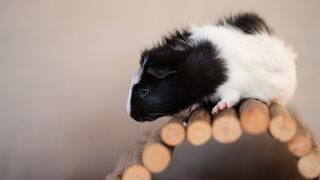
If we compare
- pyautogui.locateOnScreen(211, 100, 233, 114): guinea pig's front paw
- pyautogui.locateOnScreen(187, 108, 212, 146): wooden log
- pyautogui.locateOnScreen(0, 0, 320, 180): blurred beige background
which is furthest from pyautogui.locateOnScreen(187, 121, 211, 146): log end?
pyautogui.locateOnScreen(0, 0, 320, 180): blurred beige background

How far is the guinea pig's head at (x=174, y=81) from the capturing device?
917 millimetres

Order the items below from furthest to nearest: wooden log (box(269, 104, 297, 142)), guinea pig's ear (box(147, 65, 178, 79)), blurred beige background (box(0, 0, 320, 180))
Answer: blurred beige background (box(0, 0, 320, 180)) < guinea pig's ear (box(147, 65, 178, 79)) < wooden log (box(269, 104, 297, 142))

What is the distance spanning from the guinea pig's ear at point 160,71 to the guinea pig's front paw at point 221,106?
133 millimetres

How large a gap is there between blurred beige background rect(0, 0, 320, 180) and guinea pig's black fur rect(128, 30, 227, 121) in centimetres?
49

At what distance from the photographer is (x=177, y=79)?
3.03ft

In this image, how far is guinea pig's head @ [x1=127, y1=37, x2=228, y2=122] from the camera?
0.92m

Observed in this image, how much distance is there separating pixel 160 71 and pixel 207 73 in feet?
0.38

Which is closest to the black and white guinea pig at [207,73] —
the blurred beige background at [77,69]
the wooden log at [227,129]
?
the wooden log at [227,129]

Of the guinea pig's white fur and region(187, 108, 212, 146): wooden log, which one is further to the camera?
the guinea pig's white fur

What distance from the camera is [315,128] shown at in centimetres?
138

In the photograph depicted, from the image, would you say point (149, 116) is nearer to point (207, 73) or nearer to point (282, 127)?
point (207, 73)

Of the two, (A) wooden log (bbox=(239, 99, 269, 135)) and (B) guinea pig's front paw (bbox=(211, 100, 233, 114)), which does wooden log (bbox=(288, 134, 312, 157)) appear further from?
(B) guinea pig's front paw (bbox=(211, 100, 233, 114))

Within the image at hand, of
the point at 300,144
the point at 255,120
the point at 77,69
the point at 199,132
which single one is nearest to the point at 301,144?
the point at 300,144

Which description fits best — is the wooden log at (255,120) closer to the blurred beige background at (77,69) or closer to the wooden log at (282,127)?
the wooden log at (282,127)
